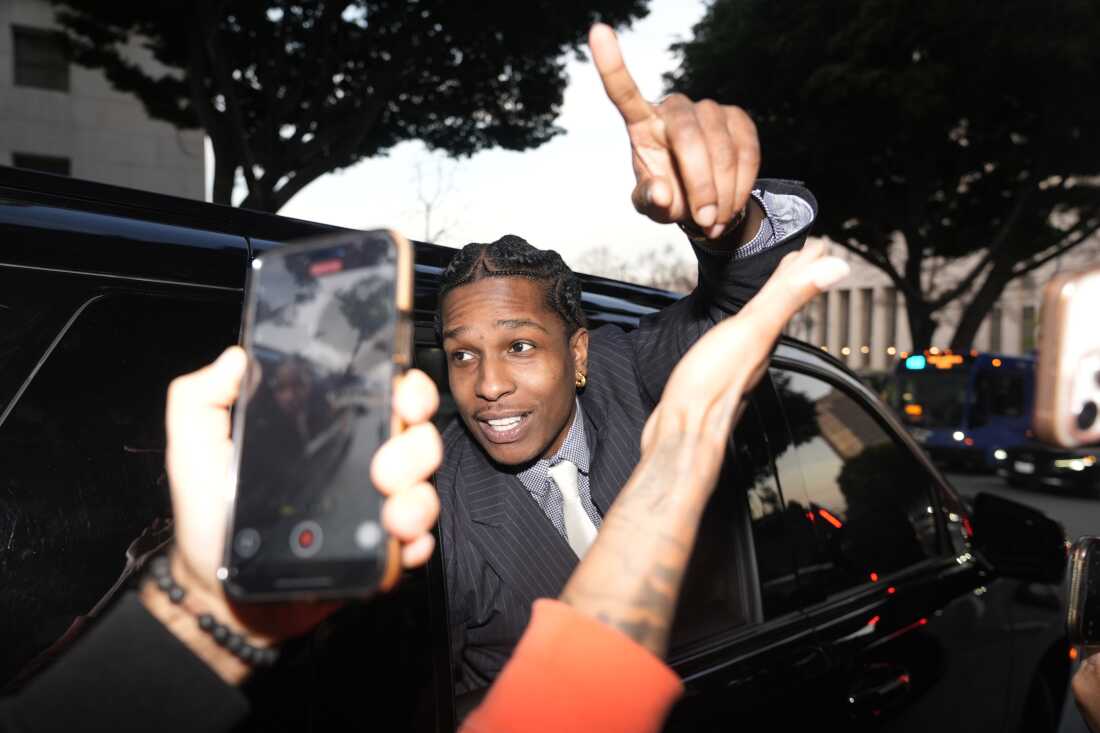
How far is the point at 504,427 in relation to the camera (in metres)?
2.12

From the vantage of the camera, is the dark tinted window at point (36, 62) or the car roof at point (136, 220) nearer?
the car roof at point (136, 220)

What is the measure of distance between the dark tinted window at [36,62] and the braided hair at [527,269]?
19.9 m

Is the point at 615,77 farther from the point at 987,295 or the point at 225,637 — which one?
the point at 987,295

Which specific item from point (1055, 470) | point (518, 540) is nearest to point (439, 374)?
point (518, 540)

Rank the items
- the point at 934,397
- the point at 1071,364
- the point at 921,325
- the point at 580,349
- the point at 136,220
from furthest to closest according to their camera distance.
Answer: the point at 921,325 < the point at 934,397 < the point at 580,349 < the point at 136,220 < the point at 1071,364

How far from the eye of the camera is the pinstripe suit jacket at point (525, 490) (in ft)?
5.74

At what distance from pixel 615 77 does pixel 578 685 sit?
0.72 m

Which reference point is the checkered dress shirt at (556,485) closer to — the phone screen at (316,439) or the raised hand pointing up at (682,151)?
the raised hand pointing up at (682,151)

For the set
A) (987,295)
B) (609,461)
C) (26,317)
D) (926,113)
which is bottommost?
(609,461)

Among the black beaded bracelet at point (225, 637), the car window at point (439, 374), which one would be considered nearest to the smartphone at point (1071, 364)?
the black beaded bracelet at point (225, 637)

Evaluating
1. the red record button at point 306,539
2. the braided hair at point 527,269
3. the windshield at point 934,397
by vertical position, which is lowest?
the windshield at point 934,397

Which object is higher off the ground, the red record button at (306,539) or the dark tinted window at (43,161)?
the dark tinted window at (43,161)

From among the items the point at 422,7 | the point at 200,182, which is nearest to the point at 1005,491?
the point at 422,7

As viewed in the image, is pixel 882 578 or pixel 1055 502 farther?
pixel 1055 502
